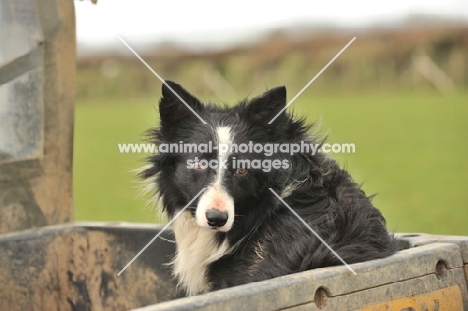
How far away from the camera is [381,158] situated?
1941cm

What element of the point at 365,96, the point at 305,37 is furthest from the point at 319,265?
the point at 305,37

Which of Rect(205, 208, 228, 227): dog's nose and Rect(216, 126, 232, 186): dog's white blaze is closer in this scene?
Rect(205, 208, 228, 227): dog's nose

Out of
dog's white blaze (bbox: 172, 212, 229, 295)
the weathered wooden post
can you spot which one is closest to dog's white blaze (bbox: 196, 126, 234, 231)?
dog's white blaze (bbox: 172, 212, 229, 295)

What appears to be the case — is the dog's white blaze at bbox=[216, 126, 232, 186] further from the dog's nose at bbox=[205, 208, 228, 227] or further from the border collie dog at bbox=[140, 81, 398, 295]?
the dog's nose at bbox=[205, 208, 228, 227]

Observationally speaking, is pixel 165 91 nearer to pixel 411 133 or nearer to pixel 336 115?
pixel 411 133

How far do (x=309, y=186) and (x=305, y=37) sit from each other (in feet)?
158

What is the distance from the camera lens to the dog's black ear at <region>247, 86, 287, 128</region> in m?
4.30

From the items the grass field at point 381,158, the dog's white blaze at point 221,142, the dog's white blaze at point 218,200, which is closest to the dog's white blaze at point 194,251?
the dog's white blaze at point 218,200

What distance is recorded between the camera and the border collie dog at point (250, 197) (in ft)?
13.2

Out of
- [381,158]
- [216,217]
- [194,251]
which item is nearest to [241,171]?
[216,217]

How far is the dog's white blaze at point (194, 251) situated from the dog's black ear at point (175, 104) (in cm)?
55

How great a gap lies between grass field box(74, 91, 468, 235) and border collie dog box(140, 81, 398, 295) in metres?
0.32

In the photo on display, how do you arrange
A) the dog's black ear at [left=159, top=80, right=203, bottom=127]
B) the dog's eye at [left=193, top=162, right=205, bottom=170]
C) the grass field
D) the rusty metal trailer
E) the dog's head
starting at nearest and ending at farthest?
the dog's head
the dog's eye at [left=193, top=162, right=205, bottom=170]
the dog's black ear at [left=159, top=80, right=203, bottom=127]
the rusty metal trailer
the grass field

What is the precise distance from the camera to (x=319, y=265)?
148 inches
